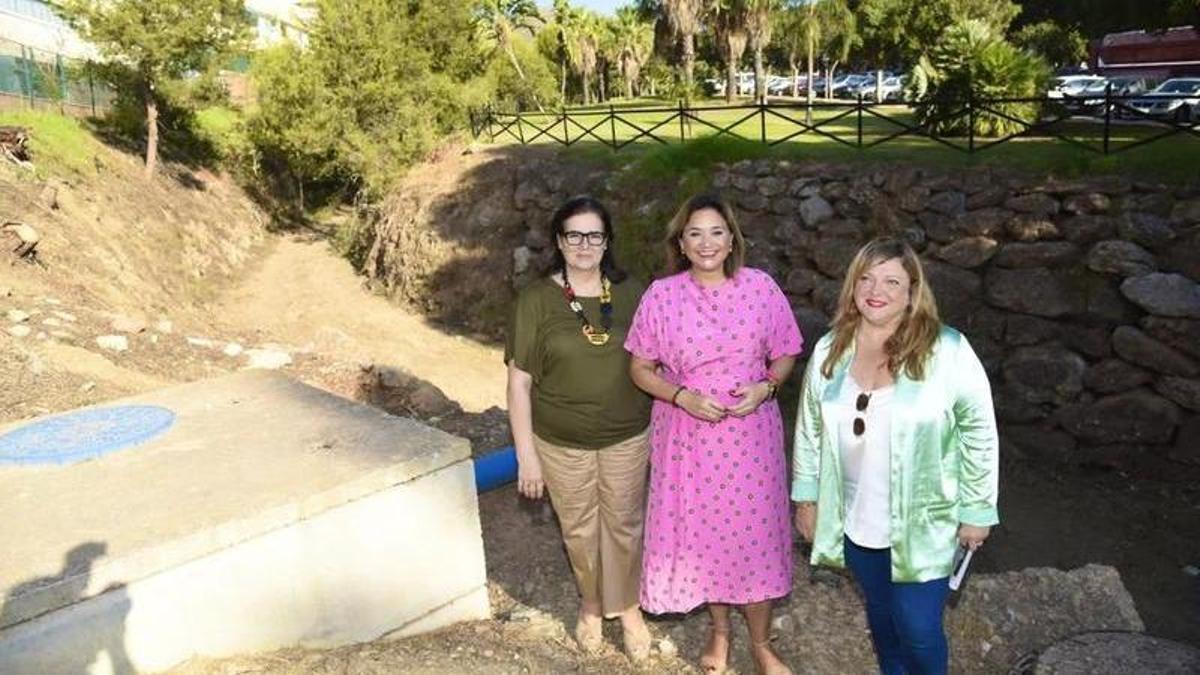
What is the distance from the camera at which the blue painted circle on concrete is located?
3955 millimetres

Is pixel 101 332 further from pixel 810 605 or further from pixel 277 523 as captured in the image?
pixel 810 605

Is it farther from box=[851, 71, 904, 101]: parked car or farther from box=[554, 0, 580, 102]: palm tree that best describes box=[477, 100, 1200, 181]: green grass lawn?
box=[554, 0, 580, 102]: palm tree

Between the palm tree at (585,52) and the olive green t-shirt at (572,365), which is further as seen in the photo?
the palm tree at (585,52)

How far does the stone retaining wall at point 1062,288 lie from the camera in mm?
7633

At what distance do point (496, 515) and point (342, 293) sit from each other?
12.2 m

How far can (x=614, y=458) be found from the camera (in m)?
3.53

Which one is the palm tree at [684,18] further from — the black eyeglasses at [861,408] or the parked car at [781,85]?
the black eyeglasses at [861,408]

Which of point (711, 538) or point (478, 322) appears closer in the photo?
point (711, 538)

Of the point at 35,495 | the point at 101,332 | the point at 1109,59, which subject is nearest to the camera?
the point at 35,495

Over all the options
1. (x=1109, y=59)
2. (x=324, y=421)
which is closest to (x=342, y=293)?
(x=324, y=421)

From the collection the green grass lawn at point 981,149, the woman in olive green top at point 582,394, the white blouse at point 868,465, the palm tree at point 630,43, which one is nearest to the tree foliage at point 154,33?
the green grass lawn at point 981,149

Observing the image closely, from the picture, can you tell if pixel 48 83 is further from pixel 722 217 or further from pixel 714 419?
pixel 714 419

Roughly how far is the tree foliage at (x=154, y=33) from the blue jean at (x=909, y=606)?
18.4 m

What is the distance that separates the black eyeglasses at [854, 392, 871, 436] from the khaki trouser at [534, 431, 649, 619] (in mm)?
1038
